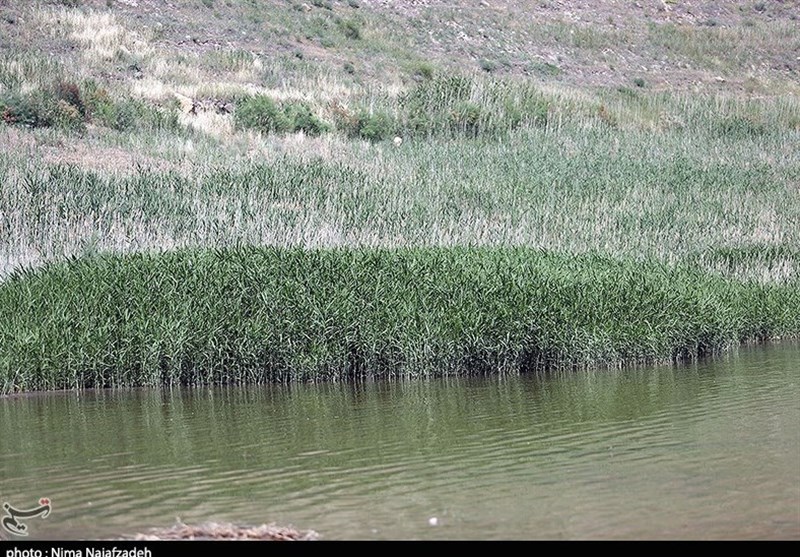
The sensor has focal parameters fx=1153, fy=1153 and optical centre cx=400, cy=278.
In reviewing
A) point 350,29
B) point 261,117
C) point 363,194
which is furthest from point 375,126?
point 350,29

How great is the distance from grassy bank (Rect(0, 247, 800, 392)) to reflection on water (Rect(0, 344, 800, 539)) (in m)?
0.51

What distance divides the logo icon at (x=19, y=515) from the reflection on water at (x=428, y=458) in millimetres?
121

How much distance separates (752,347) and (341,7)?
3964 cm

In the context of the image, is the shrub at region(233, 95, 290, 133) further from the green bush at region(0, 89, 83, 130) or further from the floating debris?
the floating debris

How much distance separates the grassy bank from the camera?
14.1m

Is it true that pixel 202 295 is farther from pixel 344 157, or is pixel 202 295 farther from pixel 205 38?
pixel 205 38

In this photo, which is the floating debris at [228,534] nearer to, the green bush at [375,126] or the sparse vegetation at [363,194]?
the sparse vegetation at [363,194]

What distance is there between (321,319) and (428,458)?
5.35 metres

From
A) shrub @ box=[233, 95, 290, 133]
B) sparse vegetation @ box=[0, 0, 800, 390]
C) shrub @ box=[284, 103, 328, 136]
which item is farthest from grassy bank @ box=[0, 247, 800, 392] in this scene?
shrub @ box=[284, 103, 328, 136]

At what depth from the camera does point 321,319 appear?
14.8 metres

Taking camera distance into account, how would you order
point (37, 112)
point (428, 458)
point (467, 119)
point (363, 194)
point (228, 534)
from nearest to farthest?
1. point (228, 534)
2. point (428, 458)
3. point (363, 194)
4. point (37, 112)
5. point (467, 119)

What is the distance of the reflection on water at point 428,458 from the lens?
24.8 ft

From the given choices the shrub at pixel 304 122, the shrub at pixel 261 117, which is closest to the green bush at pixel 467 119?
the shrub at pixel 304 122

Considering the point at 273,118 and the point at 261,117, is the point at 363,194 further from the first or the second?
the point at 261,117
